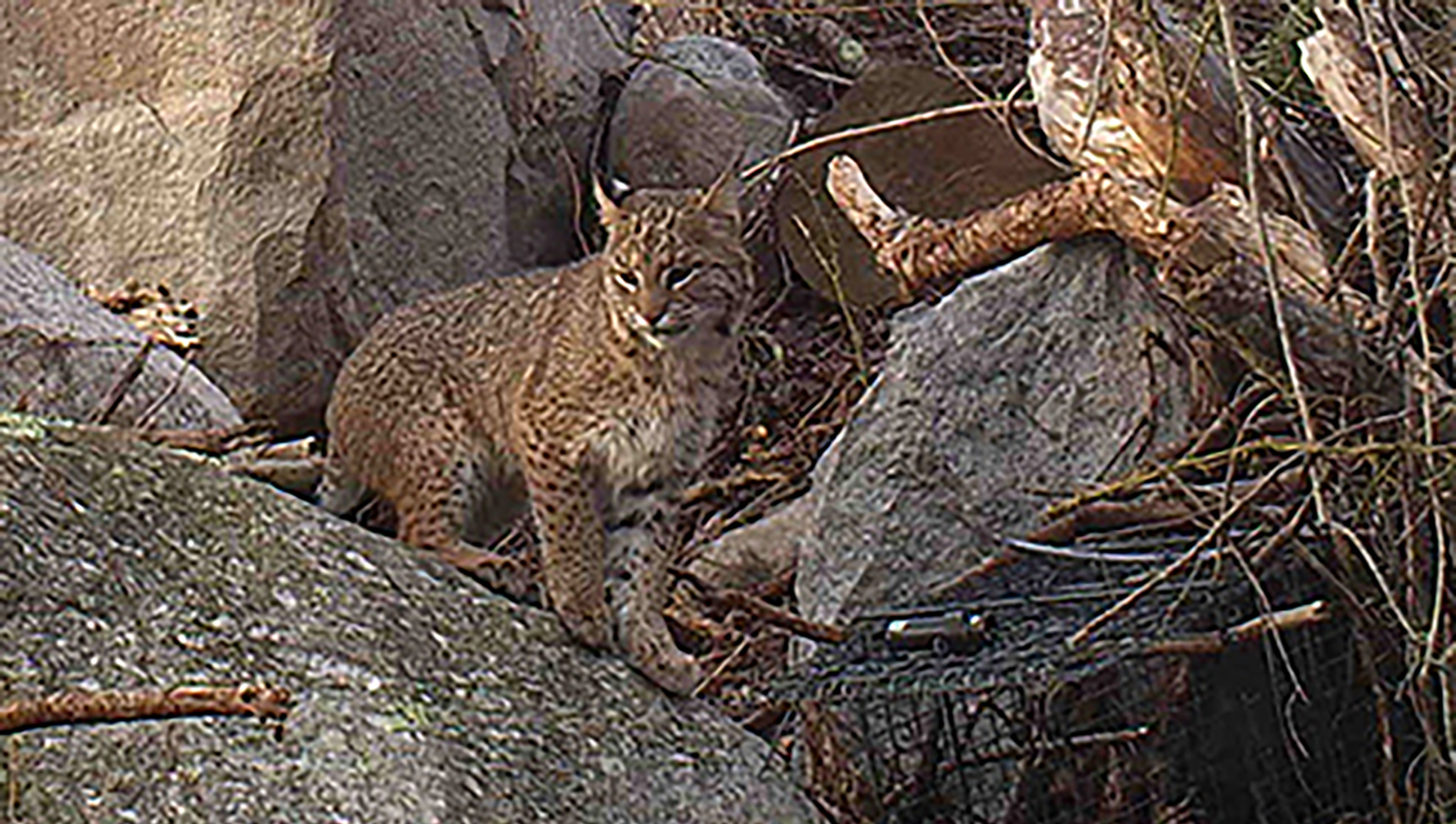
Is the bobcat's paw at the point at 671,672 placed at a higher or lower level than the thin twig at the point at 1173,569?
lower

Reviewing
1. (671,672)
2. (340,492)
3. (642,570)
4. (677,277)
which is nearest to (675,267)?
(677,277)

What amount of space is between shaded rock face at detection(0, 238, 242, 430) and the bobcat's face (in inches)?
46.5

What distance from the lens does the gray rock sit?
9188mm

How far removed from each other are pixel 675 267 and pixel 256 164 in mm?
2840

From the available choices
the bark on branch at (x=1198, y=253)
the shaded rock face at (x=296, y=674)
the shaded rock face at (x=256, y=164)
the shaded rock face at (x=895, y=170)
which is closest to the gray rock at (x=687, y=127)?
the shaded rock face at (x=895, y=170)

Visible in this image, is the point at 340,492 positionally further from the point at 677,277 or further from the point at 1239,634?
the point at 1239,634

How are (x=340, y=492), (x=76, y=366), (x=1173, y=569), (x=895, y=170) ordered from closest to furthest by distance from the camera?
(x=1173, y=569) → (x=340, y=492) → (x=76, y=366) → (x=895, y=170)

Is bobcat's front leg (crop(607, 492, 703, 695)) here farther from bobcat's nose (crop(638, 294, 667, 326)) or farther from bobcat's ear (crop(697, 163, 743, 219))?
bobcat's ear (crop(697, 163, 743, 219))

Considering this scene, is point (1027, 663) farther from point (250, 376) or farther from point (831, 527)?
point (250, 376)

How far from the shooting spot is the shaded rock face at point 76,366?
5809 millimetres

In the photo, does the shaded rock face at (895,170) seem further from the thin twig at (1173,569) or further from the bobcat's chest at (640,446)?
the thin twig at (1173,569)

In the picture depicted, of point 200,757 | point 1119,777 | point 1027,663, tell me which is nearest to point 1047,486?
point 1119,777

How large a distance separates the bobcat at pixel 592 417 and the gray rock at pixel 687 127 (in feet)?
12.1

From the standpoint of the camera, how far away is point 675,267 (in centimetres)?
506
